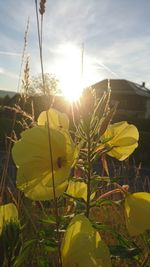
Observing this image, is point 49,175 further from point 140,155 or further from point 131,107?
point 131,107

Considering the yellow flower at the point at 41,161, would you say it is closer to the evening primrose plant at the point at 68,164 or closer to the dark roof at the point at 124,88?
the evening primrose plant at the point at 68,164

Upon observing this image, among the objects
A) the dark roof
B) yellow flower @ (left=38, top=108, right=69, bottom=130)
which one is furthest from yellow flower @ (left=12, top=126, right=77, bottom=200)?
the dark roof

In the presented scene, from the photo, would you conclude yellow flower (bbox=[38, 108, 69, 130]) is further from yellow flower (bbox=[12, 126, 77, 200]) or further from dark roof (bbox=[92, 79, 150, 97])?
dark roof (bbox=[92, 79, 150, 97])

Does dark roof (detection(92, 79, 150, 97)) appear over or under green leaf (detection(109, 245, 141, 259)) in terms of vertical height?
over

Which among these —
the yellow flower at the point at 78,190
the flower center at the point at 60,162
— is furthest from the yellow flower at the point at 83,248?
the yellow flower at the point at 78,190

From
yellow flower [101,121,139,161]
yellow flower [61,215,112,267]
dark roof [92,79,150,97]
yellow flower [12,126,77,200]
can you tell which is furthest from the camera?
dark roof [92,79,150,97]

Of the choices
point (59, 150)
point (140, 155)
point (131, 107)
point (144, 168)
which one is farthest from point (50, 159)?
point (131, 107)

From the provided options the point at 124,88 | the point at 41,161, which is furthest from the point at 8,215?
the point at 124,88
